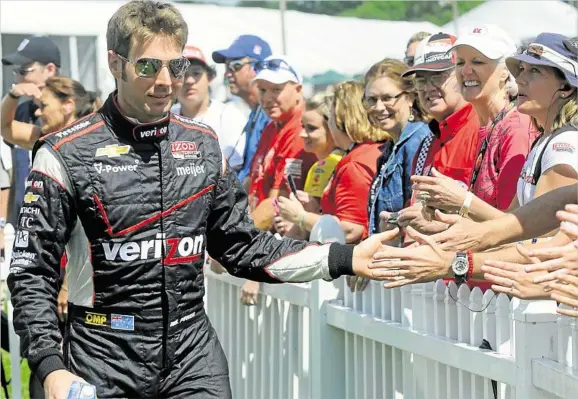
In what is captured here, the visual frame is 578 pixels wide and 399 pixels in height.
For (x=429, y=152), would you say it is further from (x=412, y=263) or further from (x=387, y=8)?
(x=387, y=8)

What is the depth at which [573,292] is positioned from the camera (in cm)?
336

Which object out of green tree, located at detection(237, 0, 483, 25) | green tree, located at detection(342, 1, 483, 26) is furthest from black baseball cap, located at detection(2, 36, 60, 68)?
green tree, located at detection(342, 1, 483, 26)

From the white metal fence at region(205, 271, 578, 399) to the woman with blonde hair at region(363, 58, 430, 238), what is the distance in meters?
0.54

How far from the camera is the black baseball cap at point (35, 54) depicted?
9.84 meters

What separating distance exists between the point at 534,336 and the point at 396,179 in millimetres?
2017

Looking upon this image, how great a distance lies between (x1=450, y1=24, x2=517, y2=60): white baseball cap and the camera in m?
5.29

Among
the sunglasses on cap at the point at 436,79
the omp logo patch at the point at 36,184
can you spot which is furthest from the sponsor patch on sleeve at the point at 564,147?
the omp logo patch at the point at 36,184

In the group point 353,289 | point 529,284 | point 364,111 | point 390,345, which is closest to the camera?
point 529,284

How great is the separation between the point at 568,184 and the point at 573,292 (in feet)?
2.93

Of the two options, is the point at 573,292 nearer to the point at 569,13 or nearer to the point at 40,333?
the point at 40,333

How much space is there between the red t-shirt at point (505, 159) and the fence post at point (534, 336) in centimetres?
105

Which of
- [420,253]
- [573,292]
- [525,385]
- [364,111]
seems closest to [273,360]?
[364,111]

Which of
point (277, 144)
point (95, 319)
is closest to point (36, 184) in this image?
point (95, 319)

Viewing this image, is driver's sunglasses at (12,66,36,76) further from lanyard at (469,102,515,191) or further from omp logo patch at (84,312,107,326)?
omp logo patch at (84,312,107,326)
